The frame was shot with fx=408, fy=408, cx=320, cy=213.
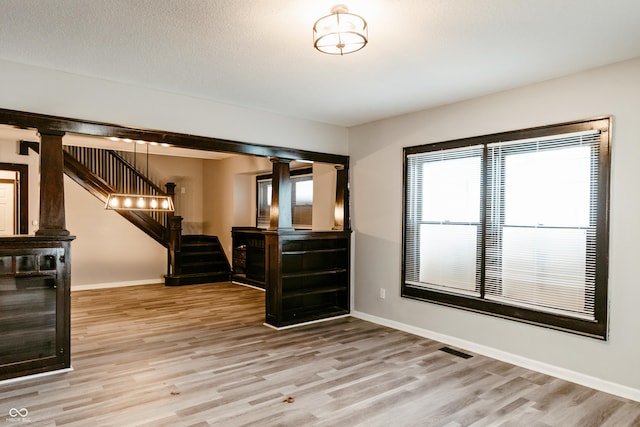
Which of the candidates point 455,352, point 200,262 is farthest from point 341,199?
point 200,262

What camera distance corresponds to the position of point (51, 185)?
11.4 feet

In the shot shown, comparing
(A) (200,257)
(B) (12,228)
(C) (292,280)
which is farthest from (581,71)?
(B) (12,228)

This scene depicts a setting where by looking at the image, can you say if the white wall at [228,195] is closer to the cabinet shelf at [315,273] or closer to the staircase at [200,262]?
the staircase at [200,262]

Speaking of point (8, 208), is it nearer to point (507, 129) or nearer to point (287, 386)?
point (287, 386)

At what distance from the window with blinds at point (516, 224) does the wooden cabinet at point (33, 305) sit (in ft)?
11.6

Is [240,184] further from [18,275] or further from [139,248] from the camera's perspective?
[18,275]

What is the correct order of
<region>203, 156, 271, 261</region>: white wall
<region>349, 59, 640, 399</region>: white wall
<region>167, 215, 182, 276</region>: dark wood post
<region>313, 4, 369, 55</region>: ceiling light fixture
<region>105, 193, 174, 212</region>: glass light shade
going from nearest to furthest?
<region>313, 4, 369, 55</region>: ceiling light fixture → <region>349, 59, 640, 399</region>: white wall → <region>105, 193, 174, 212</region>: glass light shade → <region>167, 215, 182, 276</region>: dark wood post → <region>203, 156, 271, 261</region>: white wall

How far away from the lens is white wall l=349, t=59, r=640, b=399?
3.18 meters

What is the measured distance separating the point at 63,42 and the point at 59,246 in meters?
1.64

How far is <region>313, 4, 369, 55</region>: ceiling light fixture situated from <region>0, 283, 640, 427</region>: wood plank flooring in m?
→ 2.40

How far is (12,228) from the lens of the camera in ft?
22.3

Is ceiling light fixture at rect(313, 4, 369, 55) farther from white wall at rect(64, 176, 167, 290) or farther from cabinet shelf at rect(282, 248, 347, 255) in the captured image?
white wall at rect(64, 176, 167, 290)

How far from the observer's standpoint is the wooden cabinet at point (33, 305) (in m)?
3.28

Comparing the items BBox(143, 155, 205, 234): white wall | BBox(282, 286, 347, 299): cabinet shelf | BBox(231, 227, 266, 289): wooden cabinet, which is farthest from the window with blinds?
BBox(143, 155, 205, 234): white wall
